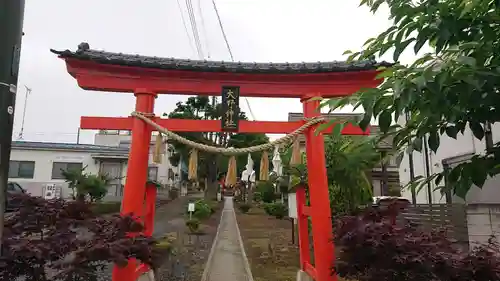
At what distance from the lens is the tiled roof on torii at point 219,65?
5449mm

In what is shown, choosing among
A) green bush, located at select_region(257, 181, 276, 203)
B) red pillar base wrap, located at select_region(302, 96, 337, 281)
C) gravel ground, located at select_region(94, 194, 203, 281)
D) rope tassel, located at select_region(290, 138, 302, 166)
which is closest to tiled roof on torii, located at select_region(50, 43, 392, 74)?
red pillar base wrap, located at select_region(302, 96, 337, 281)

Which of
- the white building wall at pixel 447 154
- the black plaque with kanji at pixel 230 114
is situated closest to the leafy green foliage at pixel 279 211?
the white building wall at pixel 447 154

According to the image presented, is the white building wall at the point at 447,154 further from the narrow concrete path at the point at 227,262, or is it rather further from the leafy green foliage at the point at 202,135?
the leafy green foliage at the point at 202,135

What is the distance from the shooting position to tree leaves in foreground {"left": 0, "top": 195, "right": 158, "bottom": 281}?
9.77 feet

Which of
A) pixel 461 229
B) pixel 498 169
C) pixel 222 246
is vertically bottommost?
pixel 222 246

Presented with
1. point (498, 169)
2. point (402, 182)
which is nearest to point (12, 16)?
point (498, 169)

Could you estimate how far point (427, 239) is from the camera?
3668 millimetres

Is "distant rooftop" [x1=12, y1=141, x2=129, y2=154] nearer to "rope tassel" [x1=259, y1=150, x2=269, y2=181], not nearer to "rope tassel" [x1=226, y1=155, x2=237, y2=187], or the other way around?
"rope tassel" [x1=226, y1=155, x2=237, y2=187]

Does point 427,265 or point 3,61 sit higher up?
point 3,61

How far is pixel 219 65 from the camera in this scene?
5.75m

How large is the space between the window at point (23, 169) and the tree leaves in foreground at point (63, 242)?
24.8 m

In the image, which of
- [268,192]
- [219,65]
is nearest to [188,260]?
[219,65]

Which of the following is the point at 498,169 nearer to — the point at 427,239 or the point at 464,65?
the point at 464,65

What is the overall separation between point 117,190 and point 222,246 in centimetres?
1684
